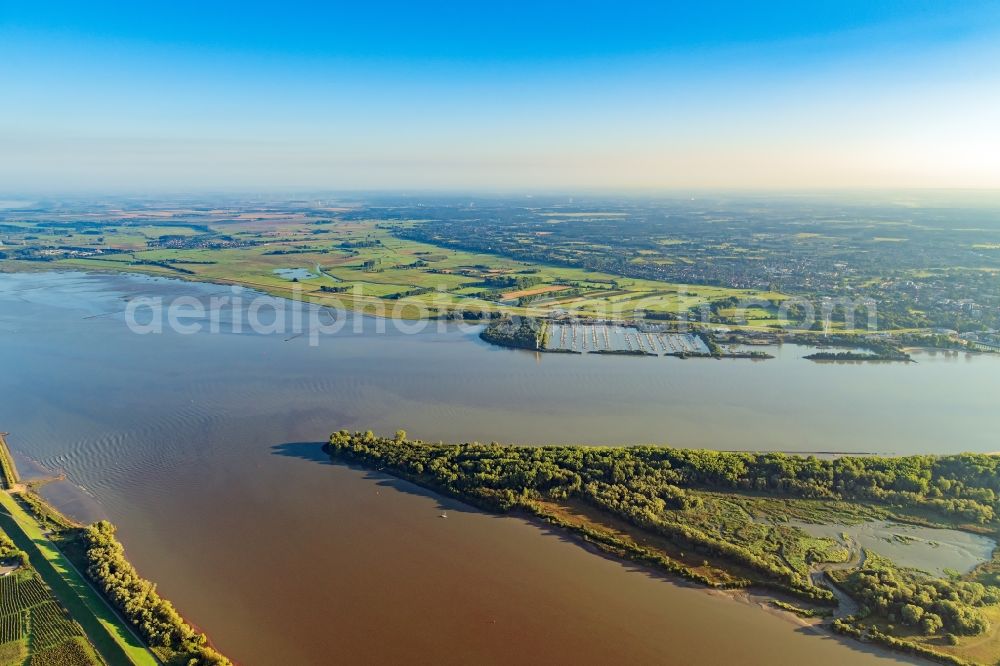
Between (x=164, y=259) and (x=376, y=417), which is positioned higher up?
(x=164, y=259)

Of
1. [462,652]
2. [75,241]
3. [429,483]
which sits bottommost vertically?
[462,652]

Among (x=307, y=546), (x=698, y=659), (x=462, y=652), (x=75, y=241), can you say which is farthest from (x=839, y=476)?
(x=75, y=241)

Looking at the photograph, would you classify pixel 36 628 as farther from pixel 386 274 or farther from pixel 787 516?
pixel 386 274

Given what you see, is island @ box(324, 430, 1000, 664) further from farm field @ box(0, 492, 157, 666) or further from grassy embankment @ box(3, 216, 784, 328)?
A: grassy embankment @ box(3, 216, 784, 328)

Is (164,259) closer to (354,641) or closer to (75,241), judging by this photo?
(75,241)

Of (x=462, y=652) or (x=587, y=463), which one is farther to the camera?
(x=587, y=463)

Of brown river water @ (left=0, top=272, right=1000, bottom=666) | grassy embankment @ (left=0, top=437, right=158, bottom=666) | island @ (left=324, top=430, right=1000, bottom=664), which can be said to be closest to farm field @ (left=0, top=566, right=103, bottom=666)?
grassy embankment @ (left=0, top=437, right=158, bottom=666)

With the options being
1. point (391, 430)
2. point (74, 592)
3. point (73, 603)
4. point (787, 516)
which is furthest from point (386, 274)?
point (787, 516)

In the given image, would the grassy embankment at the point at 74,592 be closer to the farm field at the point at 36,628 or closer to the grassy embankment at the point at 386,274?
the farm field at the point at 36,628
